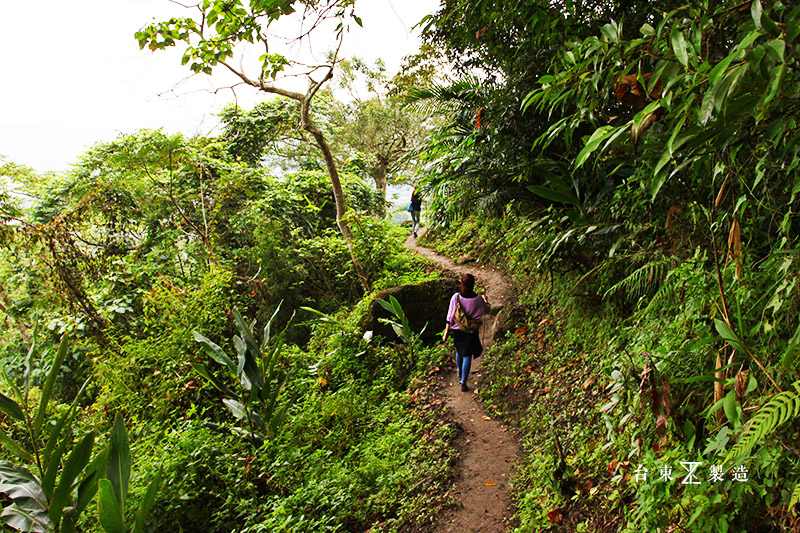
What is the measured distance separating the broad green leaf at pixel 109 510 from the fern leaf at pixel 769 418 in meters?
2.76

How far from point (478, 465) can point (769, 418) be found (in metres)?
2.64

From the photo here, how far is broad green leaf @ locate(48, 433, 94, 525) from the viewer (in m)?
2.29

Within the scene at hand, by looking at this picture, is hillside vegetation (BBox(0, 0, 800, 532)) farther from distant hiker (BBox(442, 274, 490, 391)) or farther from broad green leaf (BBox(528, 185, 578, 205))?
distant hiker (BBox(442, 274, 490, 391))

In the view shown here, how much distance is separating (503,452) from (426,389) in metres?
1.66

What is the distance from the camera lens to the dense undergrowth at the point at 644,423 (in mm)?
1835

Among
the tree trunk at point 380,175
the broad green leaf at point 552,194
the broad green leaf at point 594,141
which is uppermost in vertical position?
the tree trunk at point 380,175

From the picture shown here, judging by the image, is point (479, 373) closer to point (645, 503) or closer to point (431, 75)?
point (645, 503)

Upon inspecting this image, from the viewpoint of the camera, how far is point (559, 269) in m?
4.62

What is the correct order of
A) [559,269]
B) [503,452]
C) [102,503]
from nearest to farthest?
[102,503] < [503,452] < [559,269]

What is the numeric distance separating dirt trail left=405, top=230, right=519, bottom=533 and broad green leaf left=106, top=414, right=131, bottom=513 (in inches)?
83.1

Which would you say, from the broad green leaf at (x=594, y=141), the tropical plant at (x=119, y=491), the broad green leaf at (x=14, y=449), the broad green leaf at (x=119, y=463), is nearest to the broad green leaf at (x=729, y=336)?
the broad green leaf at (x=594, y=141)

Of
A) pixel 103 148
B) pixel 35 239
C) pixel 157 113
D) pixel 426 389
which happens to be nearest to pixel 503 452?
pixel 426 389

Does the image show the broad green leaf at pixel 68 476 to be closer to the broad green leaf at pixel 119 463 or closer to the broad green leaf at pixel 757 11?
the broad green leaf at pixel 119 463

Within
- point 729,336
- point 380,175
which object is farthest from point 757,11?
point 380,175
